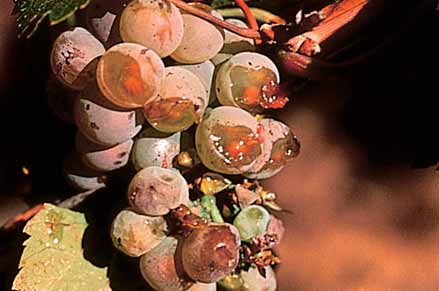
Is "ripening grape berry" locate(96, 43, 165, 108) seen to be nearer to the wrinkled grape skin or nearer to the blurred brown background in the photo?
the wrinkled grape skin

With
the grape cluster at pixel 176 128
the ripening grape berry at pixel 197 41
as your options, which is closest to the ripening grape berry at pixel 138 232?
the grape cluster at pixel 176 128

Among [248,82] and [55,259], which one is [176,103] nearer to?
[248,82]

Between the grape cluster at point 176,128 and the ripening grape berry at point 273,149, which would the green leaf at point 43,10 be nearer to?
the grape cluster at point 176,128

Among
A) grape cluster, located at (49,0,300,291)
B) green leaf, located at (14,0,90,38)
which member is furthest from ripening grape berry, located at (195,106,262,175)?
green leaf, located at (14,0,90,38)

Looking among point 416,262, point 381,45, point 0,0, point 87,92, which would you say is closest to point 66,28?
point 87,92

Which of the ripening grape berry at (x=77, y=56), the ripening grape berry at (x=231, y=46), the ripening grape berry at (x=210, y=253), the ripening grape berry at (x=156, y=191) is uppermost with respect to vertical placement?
the ripening grape berry at (x=77, y=56)

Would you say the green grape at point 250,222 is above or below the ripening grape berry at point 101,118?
below

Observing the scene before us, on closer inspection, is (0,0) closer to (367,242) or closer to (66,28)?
(66,28)
